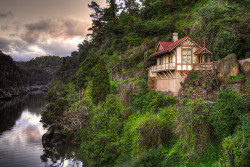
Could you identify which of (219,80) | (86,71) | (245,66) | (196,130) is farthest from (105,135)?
(86,71)

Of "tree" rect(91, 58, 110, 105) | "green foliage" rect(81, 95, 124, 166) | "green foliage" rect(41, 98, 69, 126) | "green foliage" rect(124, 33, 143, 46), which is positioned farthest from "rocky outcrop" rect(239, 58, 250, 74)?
"green foliage" rect(124, 33, 143, 46)

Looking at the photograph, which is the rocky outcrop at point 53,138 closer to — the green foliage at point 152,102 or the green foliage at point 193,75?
the green foliage at point 152,102

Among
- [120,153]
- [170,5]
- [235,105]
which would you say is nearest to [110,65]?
[170,5]

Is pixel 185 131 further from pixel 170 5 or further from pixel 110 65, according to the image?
pixel 170 5

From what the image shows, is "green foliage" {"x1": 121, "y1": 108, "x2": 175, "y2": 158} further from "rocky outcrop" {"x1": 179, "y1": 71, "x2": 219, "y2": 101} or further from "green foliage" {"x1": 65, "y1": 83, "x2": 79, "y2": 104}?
"green foliage" {"x1": 65, "y1": 83, "x2": 79, "y2": 104}

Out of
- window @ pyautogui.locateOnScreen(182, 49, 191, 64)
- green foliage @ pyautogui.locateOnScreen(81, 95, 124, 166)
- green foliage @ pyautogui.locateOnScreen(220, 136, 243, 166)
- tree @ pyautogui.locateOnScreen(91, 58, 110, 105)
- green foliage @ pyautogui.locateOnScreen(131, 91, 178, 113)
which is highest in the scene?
window @ pyautogui.locateOnScreen(182, 49, 191, 64)

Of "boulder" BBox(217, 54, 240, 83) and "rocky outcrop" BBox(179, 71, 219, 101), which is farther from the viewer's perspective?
"rocky outcrop" BBox(179, 71, 219, 101)

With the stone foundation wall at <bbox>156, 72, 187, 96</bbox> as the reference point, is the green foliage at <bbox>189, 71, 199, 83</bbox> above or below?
above

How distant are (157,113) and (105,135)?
6195 mm

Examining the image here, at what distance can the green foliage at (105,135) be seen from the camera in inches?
778

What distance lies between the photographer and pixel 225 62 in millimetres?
20406

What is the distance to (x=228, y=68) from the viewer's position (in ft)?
65.2

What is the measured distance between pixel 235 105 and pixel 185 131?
3.58 metres

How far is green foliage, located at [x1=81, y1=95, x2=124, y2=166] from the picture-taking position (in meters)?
19.8
